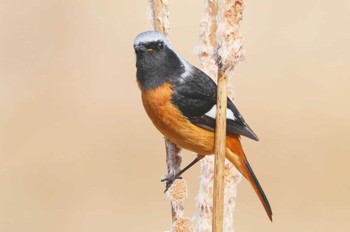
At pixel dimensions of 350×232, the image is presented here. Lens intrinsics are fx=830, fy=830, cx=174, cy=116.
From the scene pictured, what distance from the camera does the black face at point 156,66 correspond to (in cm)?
278

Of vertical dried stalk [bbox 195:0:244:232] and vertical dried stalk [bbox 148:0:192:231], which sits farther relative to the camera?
vertical dried stalk [bbox 148:0:192:231]

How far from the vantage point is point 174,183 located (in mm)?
2270

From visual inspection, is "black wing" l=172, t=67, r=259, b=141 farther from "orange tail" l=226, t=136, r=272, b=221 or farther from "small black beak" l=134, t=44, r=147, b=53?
"small black beak" l=134, t=44, r=147, b=53

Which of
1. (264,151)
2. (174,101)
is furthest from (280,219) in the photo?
(174,101)

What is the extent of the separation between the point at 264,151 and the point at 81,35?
1.69 m

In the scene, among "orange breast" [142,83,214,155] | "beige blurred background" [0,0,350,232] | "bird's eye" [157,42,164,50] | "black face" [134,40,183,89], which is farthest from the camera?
"beige blurred background" [0,0,350,232]

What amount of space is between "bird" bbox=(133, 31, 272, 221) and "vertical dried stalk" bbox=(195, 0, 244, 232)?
0.20 m

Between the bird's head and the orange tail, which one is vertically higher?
the bird's head

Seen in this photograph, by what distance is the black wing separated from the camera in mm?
2824

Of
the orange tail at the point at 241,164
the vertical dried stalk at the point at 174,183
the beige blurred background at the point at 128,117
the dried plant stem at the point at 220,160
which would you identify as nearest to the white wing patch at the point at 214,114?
the orange tail at the point at 241,164

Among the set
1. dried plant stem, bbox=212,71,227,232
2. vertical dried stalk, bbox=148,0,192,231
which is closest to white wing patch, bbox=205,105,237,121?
vertical dried stalk, bbox=148,0,192,231

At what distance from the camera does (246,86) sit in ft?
22.0

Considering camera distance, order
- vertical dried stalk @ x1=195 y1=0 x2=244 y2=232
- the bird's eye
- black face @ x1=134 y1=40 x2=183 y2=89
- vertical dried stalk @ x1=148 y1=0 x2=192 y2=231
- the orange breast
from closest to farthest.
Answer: vertical dried stalk @ x1=195 y1=0 x2=244 y2=232, vertical dried stalk @ x1=148 y1=0 x2=192 y2=231, the bird's eye, black face @ x1=134 y1=40 x2=183 y2=89, the orange breast

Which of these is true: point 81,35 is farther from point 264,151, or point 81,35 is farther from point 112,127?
point 264,151
